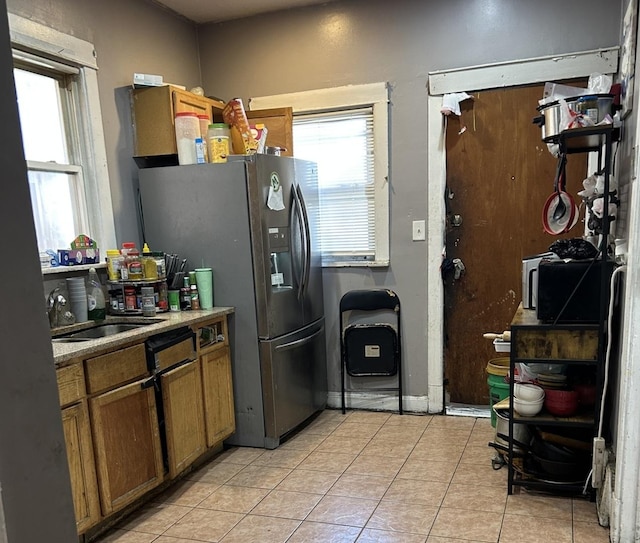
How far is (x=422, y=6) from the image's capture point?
3059mm

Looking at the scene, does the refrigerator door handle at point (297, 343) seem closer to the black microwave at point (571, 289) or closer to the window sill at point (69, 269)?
the window sill at point (69, 269)

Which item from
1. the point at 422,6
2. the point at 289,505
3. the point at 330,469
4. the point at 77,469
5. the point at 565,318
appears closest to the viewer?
the point at 77,469

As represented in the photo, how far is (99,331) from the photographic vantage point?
8.32 ft

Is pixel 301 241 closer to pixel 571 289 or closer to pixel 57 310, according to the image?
pixel 57 310

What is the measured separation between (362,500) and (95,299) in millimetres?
1689

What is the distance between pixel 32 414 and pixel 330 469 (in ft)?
6.87

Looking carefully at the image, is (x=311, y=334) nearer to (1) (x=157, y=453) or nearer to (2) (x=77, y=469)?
(1) (x=157, y=453)

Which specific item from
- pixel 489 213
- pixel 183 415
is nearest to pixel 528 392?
pixel 489 213

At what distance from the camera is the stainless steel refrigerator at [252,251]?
2.78 m

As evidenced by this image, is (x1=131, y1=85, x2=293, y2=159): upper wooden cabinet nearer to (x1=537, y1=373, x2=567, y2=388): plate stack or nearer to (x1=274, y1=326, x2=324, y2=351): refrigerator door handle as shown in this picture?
(x1=274, y1=326, x2=324, y2=351): refrigerator door handle

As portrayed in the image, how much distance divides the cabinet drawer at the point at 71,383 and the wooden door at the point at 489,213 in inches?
88.0

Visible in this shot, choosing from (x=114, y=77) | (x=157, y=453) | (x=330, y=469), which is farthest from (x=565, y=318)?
(x=114, y=77)

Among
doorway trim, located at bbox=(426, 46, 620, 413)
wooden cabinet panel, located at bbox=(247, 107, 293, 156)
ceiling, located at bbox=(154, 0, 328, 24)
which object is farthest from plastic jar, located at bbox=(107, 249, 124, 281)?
doorway trim, located at bbox=(426, 46, 620, 413)

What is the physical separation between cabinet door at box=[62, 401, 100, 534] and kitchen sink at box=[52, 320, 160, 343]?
49 cm
